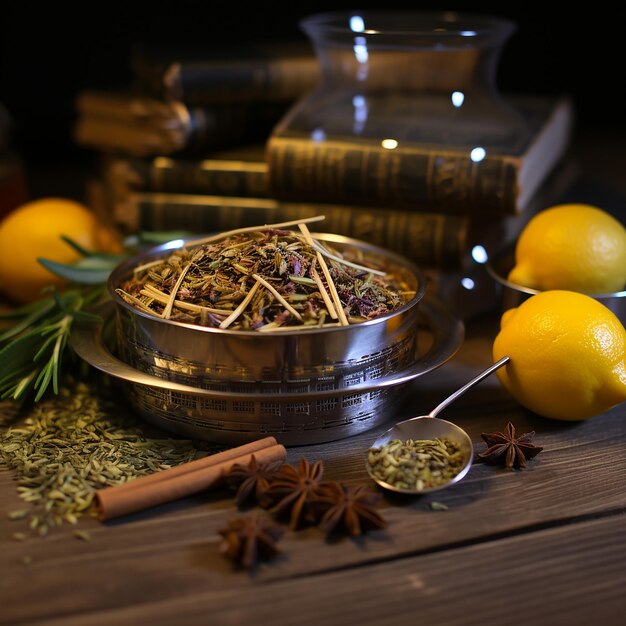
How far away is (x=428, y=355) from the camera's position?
1.10 meters

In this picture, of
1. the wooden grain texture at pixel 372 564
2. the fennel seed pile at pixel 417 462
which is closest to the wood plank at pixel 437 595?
the wooden grain texture at pixel 372 564

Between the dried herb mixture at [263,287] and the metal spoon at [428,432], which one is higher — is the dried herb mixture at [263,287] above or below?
above

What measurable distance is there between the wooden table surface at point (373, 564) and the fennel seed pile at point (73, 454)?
0.08 ft

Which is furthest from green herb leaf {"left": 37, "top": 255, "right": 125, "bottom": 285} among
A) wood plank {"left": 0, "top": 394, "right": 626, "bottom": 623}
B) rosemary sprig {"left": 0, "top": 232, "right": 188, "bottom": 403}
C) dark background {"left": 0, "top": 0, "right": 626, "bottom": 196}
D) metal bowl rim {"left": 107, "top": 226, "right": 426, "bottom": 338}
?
dark background {"left": 0, "top": 0, "right": 626, "bottom": 196}

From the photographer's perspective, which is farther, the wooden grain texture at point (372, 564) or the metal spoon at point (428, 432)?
the metal spoon at point (428, 432)

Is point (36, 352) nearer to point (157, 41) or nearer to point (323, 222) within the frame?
point (323, 222)

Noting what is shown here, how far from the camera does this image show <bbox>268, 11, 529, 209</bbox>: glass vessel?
141 centimetres

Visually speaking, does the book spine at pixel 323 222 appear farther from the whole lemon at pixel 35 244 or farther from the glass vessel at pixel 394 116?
the whole lemon at pixel 35 244

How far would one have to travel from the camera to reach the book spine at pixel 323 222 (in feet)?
4.72

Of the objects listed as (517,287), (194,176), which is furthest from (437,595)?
(194,176)

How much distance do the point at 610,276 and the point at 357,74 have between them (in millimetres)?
639

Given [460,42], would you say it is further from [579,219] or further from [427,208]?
[579,219]

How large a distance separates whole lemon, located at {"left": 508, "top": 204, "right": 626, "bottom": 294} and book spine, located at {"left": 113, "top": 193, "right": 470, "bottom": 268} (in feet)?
0.68

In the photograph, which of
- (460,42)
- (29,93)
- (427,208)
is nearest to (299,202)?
(427,208)
